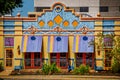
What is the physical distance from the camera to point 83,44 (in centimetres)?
4359

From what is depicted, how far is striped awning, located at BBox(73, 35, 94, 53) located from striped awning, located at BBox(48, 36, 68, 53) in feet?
3.36

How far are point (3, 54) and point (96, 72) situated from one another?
10004 mm

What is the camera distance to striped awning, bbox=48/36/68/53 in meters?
43.5

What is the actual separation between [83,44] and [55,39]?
9.73 feet

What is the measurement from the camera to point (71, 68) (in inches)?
1731

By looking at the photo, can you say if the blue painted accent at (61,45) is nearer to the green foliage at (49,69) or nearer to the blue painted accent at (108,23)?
the green foliage at (49,69)

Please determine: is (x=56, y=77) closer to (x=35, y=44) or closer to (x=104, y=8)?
(x=35, y=44)

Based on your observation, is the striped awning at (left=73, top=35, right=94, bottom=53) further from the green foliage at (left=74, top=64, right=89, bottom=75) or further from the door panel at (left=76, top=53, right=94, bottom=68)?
the green foliage at (left=74, top=64, right=89, bottom=75)

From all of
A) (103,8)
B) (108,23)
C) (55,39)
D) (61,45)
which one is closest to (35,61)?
(55,39)

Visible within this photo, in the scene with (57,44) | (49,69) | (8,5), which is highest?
(8,5)

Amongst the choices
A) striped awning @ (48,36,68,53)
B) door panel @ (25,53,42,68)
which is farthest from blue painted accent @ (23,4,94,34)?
door panel @ (25,53,42,68)

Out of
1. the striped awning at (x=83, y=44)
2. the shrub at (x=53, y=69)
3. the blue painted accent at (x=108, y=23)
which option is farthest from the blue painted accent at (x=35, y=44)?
the blue painted accent at (x=108, y=23)

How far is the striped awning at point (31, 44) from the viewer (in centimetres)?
4375

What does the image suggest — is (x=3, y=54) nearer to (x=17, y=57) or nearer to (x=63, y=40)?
(x=17, y=57)
